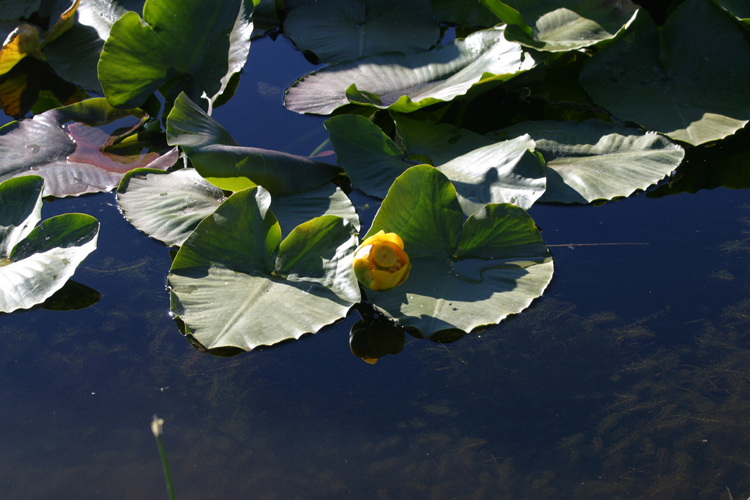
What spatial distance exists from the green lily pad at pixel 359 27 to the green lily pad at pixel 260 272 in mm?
1082

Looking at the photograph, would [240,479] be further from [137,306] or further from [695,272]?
[695,272]

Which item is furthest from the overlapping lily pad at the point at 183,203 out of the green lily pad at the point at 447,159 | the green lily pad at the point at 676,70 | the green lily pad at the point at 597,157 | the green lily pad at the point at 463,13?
the green lily pad at the point at 463,13

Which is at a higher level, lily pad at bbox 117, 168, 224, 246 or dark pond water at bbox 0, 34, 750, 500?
lily pad at bbox 117, 168, 224, 246

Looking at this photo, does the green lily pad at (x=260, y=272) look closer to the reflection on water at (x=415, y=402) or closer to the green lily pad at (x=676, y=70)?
the reflection on water at (x=415, y=402)

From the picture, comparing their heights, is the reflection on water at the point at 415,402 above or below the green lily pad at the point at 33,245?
below

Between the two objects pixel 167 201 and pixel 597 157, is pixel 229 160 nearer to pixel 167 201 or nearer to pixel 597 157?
pixel 167 201

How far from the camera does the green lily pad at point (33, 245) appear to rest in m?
1.33

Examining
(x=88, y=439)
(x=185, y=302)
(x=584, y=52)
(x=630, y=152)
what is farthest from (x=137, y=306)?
(x=584, y=52)

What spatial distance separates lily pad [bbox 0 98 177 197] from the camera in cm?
172

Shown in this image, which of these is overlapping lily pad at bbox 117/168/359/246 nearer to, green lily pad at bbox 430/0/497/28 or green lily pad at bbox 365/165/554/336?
green lily pad at bbox 365/165/554/336

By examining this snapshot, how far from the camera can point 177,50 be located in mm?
1911

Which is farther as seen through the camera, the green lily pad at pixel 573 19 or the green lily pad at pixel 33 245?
the green lily pad at pixel 573 19

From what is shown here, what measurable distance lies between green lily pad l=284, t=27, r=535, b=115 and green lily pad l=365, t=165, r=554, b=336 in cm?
46

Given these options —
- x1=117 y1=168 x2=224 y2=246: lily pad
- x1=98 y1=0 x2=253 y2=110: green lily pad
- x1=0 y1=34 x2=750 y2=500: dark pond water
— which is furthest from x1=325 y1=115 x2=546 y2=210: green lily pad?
x1=98 y1=0 x2=253 y2=110: green lily pad
